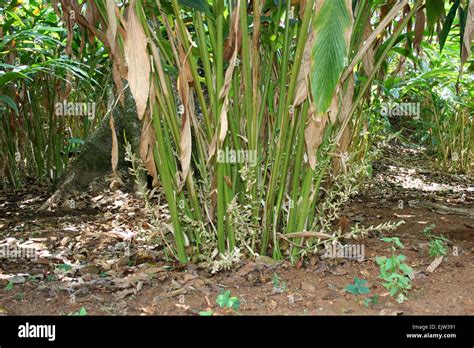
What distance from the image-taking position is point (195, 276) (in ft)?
5.92

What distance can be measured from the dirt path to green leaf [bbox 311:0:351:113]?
572 millimetres

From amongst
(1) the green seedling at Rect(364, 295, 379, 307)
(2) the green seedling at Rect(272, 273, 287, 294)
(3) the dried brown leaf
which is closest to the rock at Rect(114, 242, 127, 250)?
(2) the green seedling at Rect(272, 273, 287, 294)

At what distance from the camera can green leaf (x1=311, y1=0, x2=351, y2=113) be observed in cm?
135

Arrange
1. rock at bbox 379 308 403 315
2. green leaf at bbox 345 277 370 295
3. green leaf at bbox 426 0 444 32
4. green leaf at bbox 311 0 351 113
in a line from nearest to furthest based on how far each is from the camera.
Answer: green leaf at bbox 311 0 351 113 < rock at bbox 379 308 403 315 < green leaf at bbox 345 277 370 295 < green leaf at bbox 426 0 444 32

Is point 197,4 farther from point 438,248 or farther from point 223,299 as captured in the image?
point 438,248

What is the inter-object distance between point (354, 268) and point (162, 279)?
1.90 feet

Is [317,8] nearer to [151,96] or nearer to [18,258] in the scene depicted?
[151,96]

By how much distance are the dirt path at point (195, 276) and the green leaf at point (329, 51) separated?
572 mm

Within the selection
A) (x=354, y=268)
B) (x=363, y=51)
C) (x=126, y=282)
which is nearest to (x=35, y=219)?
(x=126, y=282)

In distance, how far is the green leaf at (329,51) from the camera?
135 cm

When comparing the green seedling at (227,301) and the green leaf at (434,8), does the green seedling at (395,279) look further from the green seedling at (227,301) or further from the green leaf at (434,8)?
the green leaf at (434,8)

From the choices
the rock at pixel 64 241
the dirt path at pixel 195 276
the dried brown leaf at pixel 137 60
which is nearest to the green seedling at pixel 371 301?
the dirt path at pixel 195 276

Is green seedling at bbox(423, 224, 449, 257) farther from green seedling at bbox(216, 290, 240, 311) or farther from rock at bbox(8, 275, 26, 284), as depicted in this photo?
rock at bbox(8, 275, 26, 284)

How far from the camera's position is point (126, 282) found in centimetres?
180
